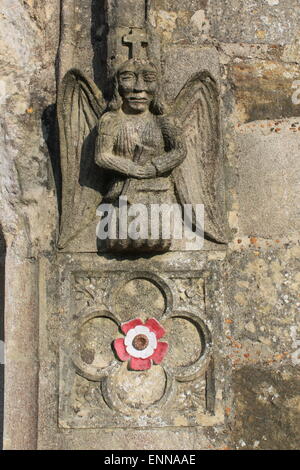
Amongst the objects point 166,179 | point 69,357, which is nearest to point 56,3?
point 166,179

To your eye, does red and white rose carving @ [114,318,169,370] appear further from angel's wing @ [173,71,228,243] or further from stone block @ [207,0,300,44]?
stone block @ [207,0,300,44]

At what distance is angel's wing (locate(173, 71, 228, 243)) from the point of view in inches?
142

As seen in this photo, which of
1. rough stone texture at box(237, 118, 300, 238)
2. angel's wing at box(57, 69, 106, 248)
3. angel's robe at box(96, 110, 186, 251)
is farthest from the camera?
rough stone texture at box(237, 118, 300, 238)

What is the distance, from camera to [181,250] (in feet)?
11.8

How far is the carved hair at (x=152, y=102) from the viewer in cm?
350

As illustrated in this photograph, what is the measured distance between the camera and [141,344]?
352cm

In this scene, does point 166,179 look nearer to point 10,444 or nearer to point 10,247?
point 10,247

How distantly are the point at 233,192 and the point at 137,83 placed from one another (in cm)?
71

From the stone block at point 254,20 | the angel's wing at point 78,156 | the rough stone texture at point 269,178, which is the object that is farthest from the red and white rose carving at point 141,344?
the stone block at point 254,20

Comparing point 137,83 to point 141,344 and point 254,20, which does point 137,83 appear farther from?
point 141,344

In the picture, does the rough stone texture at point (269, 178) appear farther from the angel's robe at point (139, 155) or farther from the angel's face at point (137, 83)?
the angel's face at point (137, 83)

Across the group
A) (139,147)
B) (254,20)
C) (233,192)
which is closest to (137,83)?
(139,147)

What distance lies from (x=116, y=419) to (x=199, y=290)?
0.70 metres

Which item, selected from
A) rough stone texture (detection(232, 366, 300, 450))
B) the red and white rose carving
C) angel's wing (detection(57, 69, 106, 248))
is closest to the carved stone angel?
angel's wing (detection(57, 69, 106, 248))
